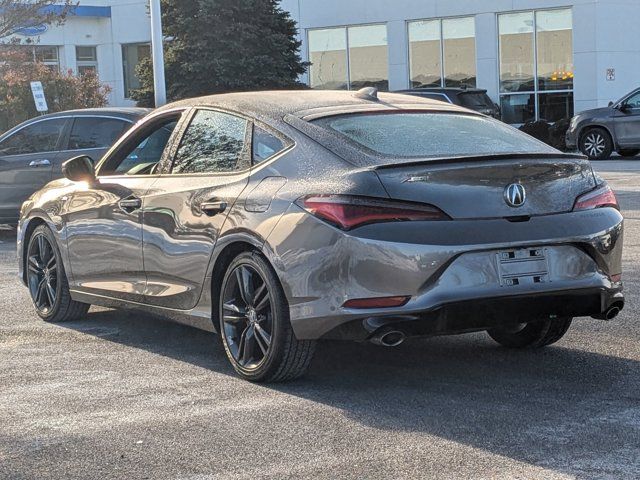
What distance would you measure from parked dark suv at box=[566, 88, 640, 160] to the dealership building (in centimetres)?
659

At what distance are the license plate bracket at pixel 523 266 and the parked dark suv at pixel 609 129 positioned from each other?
20.6 m

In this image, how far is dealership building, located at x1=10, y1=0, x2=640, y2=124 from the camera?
3269 cm

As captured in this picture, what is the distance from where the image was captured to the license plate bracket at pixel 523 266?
18.5 ft

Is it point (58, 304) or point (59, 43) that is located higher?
point (59, 43)

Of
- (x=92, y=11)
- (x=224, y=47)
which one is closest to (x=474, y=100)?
(x=224, y=47)

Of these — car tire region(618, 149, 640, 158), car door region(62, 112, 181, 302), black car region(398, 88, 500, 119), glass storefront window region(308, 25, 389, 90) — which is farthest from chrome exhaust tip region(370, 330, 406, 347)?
glass storefront window region(308, 25, 389, 90)

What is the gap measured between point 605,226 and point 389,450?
1.85 metres

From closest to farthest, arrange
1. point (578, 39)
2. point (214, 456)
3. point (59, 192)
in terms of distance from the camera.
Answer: point (214, 456)
point (59, 192)
point (578, 39)

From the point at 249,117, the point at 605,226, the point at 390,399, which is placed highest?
the point at 249,117

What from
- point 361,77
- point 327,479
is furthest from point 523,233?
point 361,77

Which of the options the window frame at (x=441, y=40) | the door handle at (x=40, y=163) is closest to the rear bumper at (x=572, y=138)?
the window frame at (x=441, y=40)

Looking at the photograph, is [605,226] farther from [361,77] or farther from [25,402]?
[361,77]

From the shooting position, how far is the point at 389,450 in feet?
16.2

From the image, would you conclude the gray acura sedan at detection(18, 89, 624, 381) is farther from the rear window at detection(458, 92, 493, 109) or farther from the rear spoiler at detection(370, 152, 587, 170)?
the rear window at detection(458, 92, 493, 109)
